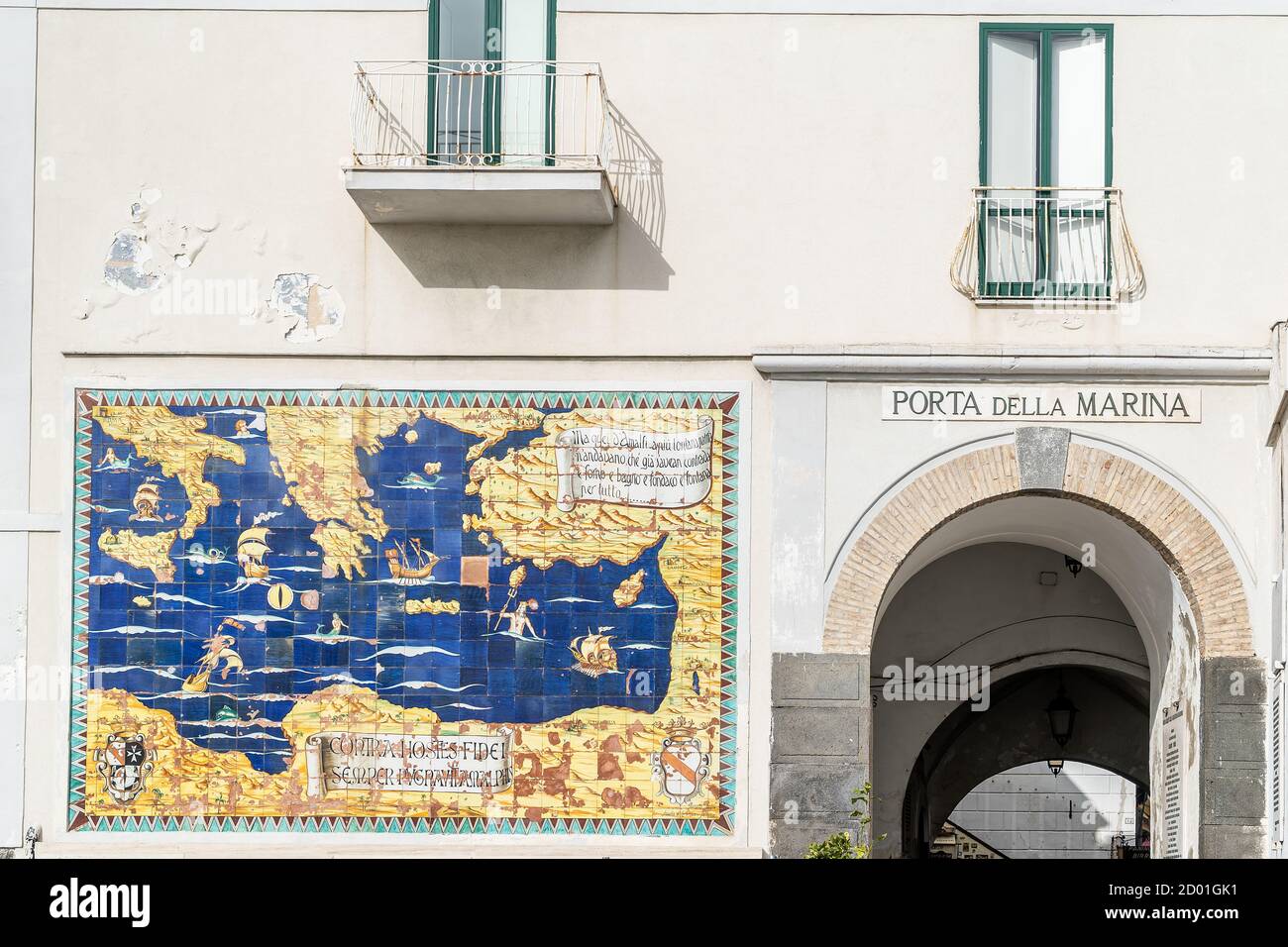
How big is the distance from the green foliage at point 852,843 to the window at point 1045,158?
419 centimetres

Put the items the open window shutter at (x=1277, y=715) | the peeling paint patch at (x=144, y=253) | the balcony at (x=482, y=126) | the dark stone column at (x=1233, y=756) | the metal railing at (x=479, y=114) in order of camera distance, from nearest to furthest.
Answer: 1. the open window shutter at (x=1277, y=715)
2. the dark stone column at (x=1233, y=756)
3. the balcony at (x=482, y=126)
4. the metal railing at (x=479, y=114)
5. the peeling paint patch at (x=144, y=253)

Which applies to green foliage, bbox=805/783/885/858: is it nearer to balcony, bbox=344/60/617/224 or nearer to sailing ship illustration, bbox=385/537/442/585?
sailing ship illustration, bbox=385/537/442/585

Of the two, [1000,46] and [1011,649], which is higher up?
[1000,46]

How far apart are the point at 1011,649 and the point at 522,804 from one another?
5.72 metres

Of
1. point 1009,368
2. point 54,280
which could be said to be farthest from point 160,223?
point 1009,368

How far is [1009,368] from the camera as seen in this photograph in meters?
15.0

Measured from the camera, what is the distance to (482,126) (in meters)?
15.2

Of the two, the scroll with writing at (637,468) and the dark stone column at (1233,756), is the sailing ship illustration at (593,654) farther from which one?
the dark stone column at (1233,756)

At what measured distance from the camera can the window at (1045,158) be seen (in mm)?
15148

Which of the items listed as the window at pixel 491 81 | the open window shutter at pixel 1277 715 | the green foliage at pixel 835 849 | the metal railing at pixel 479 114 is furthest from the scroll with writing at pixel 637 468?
the open window shutter at pixel 1277 715

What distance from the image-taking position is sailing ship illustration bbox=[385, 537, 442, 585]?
15.0 m

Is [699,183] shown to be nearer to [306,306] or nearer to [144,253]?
[306,306]
